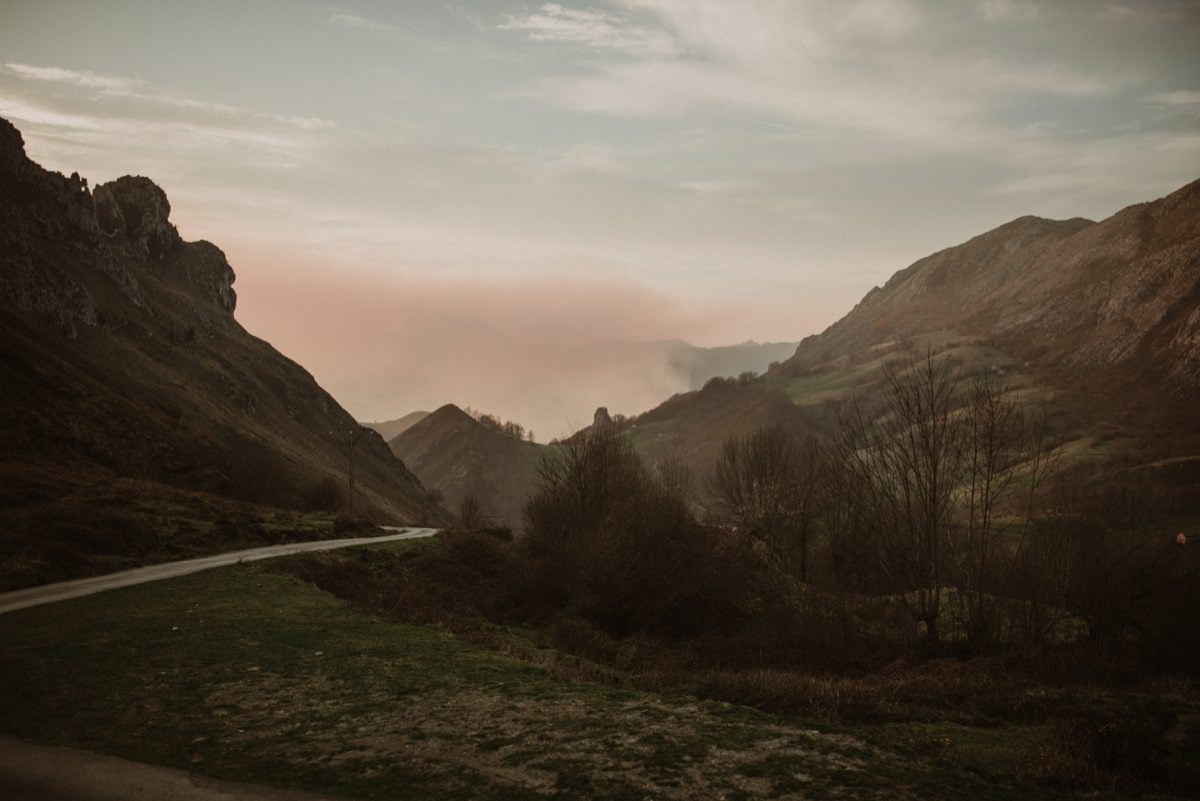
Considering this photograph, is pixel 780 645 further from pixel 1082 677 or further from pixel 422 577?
pixel 422 577

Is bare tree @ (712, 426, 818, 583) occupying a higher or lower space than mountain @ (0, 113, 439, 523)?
lower

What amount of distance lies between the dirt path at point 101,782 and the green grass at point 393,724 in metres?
0.37

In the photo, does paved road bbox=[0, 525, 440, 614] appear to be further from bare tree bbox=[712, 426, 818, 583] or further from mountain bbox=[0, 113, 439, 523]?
bare tree bbox=[712, 426, 818, 583]

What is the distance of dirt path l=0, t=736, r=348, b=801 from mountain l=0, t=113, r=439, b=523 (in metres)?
38.0

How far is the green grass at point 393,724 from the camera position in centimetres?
1111

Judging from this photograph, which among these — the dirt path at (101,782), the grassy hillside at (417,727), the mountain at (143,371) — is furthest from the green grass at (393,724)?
the mountain at (143,371)

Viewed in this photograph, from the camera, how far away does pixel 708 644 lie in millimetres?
33812

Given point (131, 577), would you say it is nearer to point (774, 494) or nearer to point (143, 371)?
point (774, 494)

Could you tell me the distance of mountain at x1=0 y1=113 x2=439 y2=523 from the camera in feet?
220

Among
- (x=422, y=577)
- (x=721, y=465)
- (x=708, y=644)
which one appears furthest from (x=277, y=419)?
(x=708, y=644)

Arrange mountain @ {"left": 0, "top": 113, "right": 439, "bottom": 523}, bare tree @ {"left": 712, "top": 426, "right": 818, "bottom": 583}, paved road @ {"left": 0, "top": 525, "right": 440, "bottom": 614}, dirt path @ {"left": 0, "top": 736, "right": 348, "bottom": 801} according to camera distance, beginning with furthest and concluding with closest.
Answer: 1. mountain @ {"left": 0, "top": 113, "right": 439, "bottom": 523}
2. bare tree @ {"left": 712, "top": 426, "right": 818, "bottom": 583}
3. paved road @ {"left": 0, "top": 525, "right": 440, "bottom": 614}
4. dirt path @ {"left": 0, "top": 736, "right": 348, "bottom": 801}

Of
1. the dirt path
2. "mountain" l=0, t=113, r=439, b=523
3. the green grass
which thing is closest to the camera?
the dirt path

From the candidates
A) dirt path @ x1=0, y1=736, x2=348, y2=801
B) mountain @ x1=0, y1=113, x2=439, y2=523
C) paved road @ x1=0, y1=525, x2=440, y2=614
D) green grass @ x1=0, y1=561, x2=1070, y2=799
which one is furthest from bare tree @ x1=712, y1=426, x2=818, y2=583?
mountain @ x1=0, y1=113, x2=439, y2=523

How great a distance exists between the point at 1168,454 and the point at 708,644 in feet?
578
